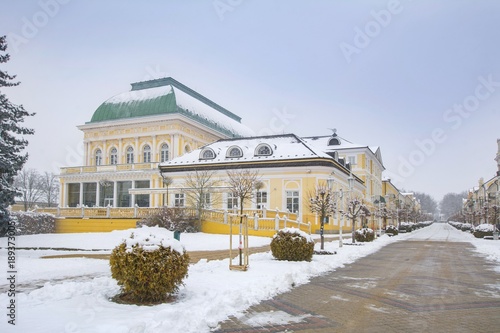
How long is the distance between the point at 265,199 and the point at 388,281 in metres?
27.7

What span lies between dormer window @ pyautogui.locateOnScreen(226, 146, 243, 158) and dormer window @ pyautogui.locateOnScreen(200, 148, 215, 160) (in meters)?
1.71

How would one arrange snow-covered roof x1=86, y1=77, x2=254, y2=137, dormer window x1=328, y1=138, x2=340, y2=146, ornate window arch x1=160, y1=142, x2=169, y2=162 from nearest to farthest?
ornate window arch x1=160, y1=142, x2=169, y2=162 → snow-covered roof x1=86, y1=77, x2=254, y2=137 → dormer window x1=328, y1=138, x2=340, y2=146

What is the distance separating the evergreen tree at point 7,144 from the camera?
52.6ft

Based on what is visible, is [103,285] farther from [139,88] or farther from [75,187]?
[139,88]

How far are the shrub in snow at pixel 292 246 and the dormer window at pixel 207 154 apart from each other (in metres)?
27.5

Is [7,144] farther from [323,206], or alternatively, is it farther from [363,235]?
[363,235]

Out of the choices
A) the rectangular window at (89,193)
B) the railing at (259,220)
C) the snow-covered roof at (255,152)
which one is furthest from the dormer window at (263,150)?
the rectangular window at (89,193)

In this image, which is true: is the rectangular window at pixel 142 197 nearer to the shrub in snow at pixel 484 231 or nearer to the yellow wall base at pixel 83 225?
the yellow wall base at pixel 83 225

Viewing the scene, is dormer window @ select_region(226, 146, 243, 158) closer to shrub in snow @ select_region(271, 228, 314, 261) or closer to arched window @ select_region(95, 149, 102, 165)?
shrub in snow @ select_region(271, 228, 314, 261)

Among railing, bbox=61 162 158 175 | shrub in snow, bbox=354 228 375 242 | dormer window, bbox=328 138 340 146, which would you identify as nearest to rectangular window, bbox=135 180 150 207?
railing, bbox=61 162 158 175

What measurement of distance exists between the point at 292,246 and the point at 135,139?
153 feet

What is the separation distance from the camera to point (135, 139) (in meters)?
57.2

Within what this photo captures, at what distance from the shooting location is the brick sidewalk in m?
6.70

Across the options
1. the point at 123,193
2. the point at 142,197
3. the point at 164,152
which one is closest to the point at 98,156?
the point at 123,193
